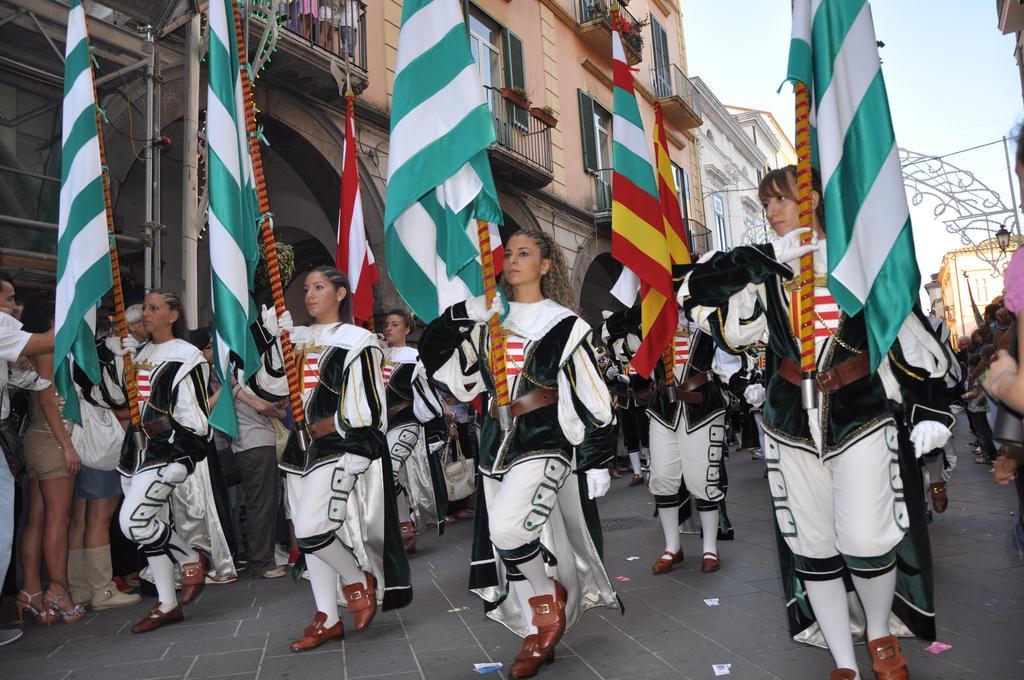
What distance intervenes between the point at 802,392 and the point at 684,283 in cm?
71

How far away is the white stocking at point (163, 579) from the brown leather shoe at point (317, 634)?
105 centimetres

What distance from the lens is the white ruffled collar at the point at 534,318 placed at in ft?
12.6

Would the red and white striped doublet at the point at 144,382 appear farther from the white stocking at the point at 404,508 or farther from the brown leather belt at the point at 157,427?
the white stocking at the point at 404,508

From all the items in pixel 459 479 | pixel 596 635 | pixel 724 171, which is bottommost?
pixel 596 635

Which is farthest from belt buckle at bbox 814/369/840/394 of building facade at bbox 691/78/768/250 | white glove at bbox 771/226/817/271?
building facade at bbox 691/78/768/250

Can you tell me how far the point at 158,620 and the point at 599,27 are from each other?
1568cm

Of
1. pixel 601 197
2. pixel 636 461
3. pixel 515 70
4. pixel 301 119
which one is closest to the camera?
pixel 301 119

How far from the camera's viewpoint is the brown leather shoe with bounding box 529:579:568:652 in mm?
3623

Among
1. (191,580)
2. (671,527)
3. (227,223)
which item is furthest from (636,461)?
(227,223)

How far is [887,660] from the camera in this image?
9.78 ft

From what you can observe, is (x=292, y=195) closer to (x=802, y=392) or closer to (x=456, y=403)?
(x=456, y=403)

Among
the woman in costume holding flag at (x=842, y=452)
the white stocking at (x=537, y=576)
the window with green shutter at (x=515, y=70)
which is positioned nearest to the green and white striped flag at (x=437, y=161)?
the woman in costume holding flag at (x=842, y=452)

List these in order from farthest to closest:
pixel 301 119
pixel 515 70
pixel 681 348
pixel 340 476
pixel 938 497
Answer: pixel 515 70 → pixel 301 119 → pixel 938 497 → pixel 681 348 → pixel 340 476

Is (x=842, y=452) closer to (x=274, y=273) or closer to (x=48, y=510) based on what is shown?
(x=274, y=273)
